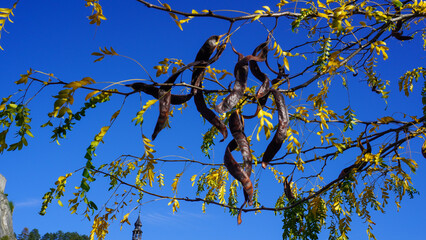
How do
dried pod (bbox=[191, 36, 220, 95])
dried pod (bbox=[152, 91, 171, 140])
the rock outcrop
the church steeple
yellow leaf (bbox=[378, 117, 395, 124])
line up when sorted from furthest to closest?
the rock outcrop < the church steeple < yellow leaf (bbox=[378, 117, 395, 124]) < dried pod (bbox=[191, 36, 220, 95]) < dried pod (bbox=[152, 91, 171, 140])

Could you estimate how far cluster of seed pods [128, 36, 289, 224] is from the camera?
155 centimetres

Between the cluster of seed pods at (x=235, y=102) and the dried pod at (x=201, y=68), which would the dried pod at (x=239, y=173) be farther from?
the dried pod at (x=201, y=68)

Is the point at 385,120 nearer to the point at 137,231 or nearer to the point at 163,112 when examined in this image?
the point at 163,112

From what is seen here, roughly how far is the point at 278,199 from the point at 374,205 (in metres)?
1.07

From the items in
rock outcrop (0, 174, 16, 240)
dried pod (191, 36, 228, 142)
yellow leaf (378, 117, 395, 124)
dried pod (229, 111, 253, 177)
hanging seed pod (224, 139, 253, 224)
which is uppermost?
rock outcrop (0, 174, 16, 240)

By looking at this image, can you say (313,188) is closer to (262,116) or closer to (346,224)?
(346,224)

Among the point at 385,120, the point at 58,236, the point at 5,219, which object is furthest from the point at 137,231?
the point at 58,236

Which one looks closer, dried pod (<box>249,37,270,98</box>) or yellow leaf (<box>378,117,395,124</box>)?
dried pod (<box>249,37,270,98</box>)

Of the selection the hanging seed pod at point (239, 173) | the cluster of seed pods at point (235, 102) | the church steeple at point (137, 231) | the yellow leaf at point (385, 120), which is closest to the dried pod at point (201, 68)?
the cluster of seed pods at point (235, 102)

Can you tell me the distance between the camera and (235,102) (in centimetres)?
163

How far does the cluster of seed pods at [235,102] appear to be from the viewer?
5.09 feet

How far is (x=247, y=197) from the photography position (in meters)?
1.59

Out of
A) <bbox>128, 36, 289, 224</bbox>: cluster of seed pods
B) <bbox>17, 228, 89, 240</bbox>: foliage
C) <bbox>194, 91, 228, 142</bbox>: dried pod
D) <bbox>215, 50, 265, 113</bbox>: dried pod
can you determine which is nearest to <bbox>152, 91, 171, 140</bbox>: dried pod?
<bbox>128, 36, 289, 224</bbox>: cluster of seed pods

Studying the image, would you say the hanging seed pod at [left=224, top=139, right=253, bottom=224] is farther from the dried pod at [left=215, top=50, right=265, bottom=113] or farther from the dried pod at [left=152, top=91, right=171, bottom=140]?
the dried pod at [left=152, top=91, right=171, bottom=140]
